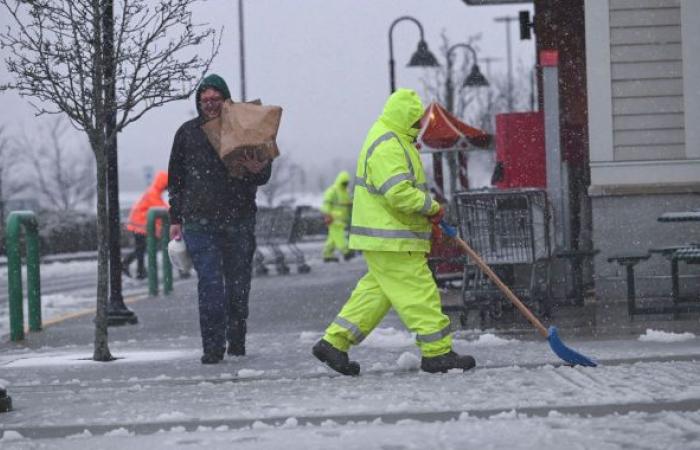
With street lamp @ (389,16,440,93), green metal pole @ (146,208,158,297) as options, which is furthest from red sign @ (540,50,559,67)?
street lamp @ (389,16,440,93)

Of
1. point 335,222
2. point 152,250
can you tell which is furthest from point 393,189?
point 335,222

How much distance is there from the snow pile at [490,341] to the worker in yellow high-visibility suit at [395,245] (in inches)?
67.4

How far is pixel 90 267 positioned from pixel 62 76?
22.6 m

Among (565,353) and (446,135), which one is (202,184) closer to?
(565,353)

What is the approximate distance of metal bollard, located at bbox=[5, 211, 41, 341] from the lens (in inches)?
507

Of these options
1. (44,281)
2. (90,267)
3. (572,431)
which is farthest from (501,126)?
(90,267)

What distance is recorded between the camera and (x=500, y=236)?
12.3 metres

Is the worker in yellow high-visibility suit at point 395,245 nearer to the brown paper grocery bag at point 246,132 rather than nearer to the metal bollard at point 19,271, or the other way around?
the brown paper grocery bag at point 246,132

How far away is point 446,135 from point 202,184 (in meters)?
8.94

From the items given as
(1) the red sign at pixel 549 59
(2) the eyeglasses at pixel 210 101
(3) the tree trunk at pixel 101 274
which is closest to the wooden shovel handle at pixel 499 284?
(2) the eyeglasses at pixel 210 101

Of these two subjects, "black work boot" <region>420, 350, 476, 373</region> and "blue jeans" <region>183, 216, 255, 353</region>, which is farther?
"blue jeans" <region>183, 216, 255, 353</region>

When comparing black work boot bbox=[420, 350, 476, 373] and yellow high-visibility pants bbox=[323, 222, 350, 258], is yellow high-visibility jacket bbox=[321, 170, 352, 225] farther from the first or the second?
black work boot bbox=[420, 350, 476, 373]

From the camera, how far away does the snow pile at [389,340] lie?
10.9 meters

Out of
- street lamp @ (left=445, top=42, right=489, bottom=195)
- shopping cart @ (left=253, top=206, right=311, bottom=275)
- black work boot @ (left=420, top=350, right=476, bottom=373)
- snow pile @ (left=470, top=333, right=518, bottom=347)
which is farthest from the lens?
shopping cart @ (left=253, top=206, right=311, bottom=275)
